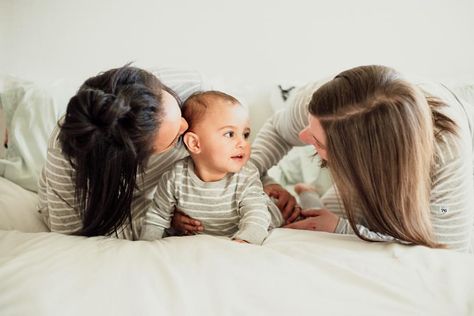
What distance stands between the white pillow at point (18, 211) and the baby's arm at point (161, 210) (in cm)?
32

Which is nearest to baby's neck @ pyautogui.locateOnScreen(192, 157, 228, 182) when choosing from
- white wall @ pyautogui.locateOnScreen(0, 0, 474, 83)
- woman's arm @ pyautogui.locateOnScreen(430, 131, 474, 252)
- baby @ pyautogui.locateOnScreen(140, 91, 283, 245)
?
baby @ pyautogui.locateOnScreen(140, 91, 283, 245)

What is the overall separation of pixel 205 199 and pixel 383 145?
1.53 feet

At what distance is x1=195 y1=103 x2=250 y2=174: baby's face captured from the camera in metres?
0.95

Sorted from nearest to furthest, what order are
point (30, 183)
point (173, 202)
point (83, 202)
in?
1. point (83, 202)
2. point (173, 202)
3. point (30, 183)

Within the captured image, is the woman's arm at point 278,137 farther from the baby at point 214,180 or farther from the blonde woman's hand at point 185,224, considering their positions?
the blonde woman's hand at point 185,224

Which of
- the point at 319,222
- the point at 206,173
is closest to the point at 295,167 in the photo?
the point at 319,222

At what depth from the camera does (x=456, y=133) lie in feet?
2.77

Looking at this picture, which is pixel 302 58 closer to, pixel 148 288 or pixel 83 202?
pixel 83 202

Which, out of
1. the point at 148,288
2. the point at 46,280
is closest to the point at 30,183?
the point at 46,280

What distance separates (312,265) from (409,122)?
13.8 inches

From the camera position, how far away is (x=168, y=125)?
845mm

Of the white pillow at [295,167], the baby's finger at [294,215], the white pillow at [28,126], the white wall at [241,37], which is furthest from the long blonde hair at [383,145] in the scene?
the white pillow at [28,126]

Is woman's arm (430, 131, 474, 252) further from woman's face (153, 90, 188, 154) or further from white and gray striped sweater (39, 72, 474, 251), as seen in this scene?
woman's face (153, 90, 188, 154)

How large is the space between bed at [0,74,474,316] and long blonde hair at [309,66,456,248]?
85mm
